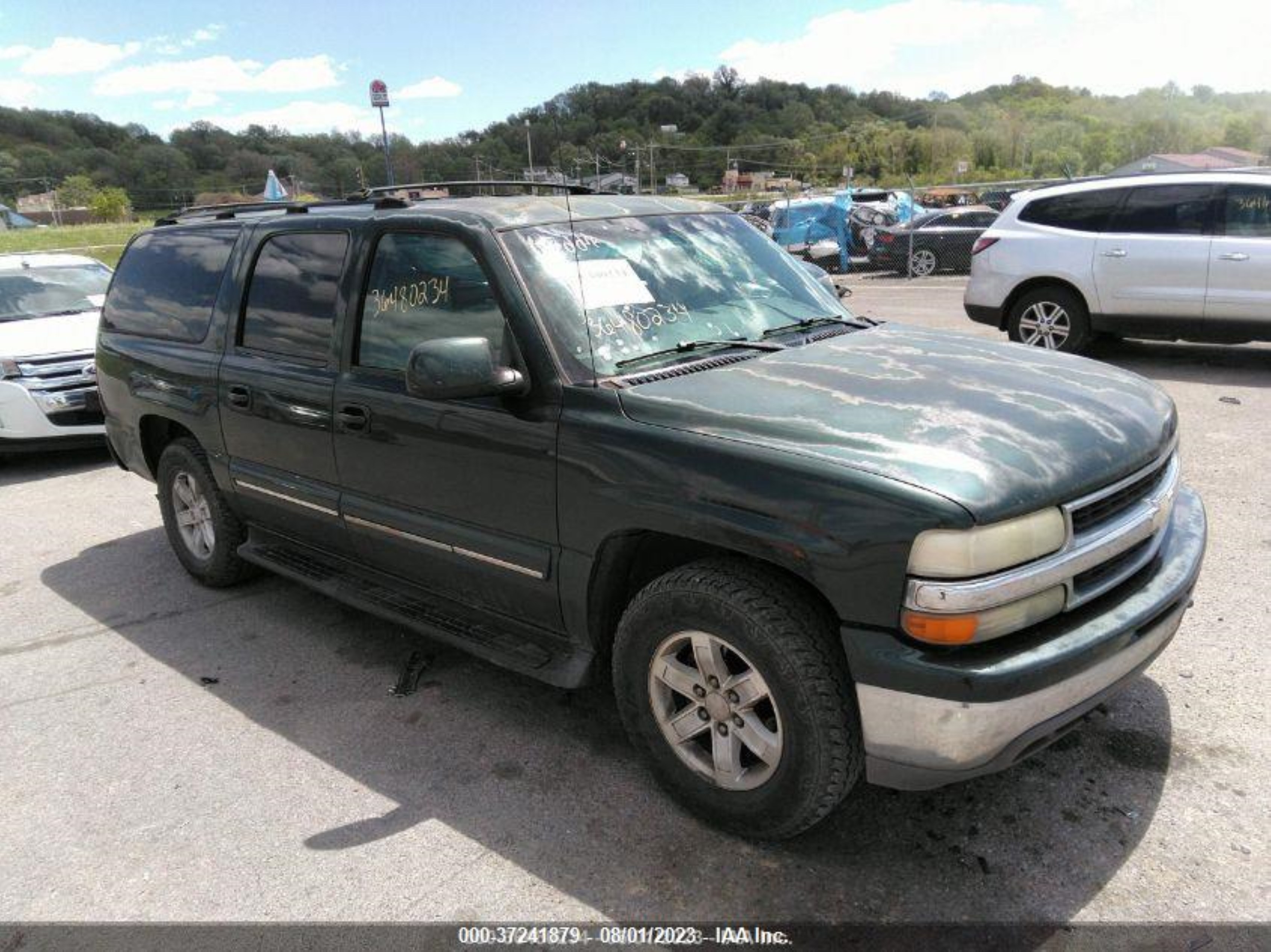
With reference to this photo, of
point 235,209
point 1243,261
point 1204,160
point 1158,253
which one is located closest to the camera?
point 235,209

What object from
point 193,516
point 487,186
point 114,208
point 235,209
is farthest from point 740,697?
point 114,208

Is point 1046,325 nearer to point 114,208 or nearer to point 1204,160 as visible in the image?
point 114,208

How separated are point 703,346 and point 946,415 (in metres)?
0.92

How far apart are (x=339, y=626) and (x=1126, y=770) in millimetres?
3284

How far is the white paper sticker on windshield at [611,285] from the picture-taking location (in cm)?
302

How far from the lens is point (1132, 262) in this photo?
8211 millimetres

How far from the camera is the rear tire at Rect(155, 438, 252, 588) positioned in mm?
4469

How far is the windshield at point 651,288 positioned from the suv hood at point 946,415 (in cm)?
25

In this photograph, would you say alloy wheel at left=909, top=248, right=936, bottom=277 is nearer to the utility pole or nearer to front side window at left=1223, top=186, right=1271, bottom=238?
front side window at left=1223, top=186, right=1271, bottom=238

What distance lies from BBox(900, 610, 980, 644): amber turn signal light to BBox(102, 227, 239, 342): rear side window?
3.54 meters

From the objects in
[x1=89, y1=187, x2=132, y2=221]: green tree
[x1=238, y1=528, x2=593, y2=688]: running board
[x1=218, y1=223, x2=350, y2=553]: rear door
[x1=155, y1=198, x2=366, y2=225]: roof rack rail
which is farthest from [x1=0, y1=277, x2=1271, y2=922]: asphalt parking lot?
[x1=89, y1=187, x2=132, y2=221]: green tree

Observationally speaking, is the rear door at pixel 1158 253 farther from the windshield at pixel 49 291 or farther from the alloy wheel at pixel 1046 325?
the windshield at pixel 49 291

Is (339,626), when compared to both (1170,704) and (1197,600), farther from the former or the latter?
(1197,600)

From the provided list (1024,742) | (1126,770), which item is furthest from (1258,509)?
(1024,742)
